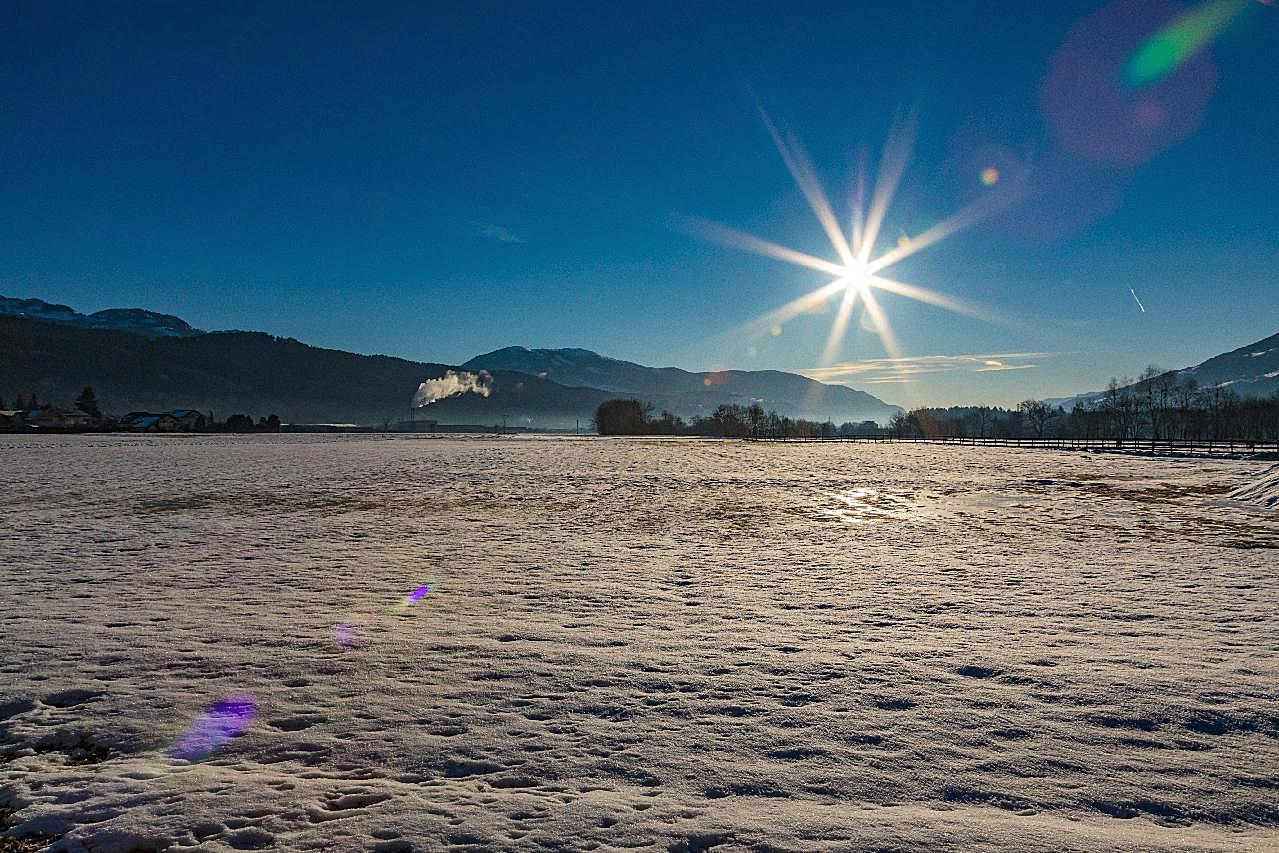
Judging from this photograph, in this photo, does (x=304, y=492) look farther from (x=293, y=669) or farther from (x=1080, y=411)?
(x=1080, y=411)

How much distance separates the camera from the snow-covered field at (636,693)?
184 inches

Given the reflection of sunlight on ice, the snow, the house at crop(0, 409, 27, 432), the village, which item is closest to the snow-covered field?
the reflection of sunlight on ice

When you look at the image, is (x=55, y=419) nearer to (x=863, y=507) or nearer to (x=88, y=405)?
(x=88, y=405)

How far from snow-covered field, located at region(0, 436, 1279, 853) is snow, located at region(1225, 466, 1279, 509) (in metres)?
10.3

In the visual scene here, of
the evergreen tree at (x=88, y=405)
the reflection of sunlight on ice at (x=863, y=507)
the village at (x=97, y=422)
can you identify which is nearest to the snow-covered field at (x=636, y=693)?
the reflection of sunlight on ice at (x=863, y=507)

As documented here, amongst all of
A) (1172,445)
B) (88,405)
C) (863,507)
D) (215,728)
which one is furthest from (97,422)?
(1172,445)

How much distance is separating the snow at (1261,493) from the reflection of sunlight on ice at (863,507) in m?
12.6

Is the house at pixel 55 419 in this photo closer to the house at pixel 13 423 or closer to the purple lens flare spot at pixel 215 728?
the house at pixel 13 423

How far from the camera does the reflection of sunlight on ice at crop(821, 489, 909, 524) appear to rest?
20.9 metres

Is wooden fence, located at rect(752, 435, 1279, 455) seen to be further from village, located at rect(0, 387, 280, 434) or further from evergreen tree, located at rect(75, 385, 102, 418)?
evergreen tree, located at rect(75, 385, 102, 418)

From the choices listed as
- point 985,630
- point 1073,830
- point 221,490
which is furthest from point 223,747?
point 221,490

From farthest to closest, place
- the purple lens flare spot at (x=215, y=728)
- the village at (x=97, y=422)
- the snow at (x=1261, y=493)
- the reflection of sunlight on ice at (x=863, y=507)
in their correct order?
the village at (x=97, y=422)
the snow at (x=1261, y=493)
the reflection of sunlight on ice at (x=863, y=507)
the purple lens flare spot at (x=215, y=728)

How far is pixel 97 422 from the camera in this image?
129 m

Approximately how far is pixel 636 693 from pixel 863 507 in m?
18.6
